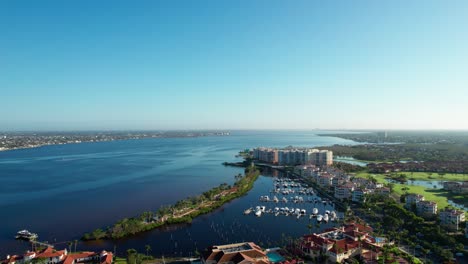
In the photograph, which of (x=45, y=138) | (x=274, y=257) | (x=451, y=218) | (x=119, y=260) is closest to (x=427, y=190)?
(x=451, y=218)

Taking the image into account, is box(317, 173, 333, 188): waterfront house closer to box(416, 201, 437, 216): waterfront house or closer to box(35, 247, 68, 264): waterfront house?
box(416, 201, 437, 216): waterfront house

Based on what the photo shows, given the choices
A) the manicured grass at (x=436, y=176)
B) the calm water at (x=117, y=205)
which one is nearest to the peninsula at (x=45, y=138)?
the calm water at (x=117, y=205)

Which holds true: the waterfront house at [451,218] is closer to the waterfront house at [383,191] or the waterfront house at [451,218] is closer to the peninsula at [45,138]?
the waterfront house at [383,191]

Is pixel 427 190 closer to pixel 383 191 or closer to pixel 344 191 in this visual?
pixel 383 191

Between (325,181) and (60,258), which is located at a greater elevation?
(325,181)

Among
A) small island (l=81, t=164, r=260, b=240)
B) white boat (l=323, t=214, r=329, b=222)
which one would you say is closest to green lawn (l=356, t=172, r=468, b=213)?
white boat (l=323, t=214, r=329, b=222)

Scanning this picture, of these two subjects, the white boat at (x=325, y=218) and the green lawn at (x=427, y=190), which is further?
the green lawn at (x=427, y=190)

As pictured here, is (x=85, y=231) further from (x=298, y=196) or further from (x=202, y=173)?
(x=202, y=173)
